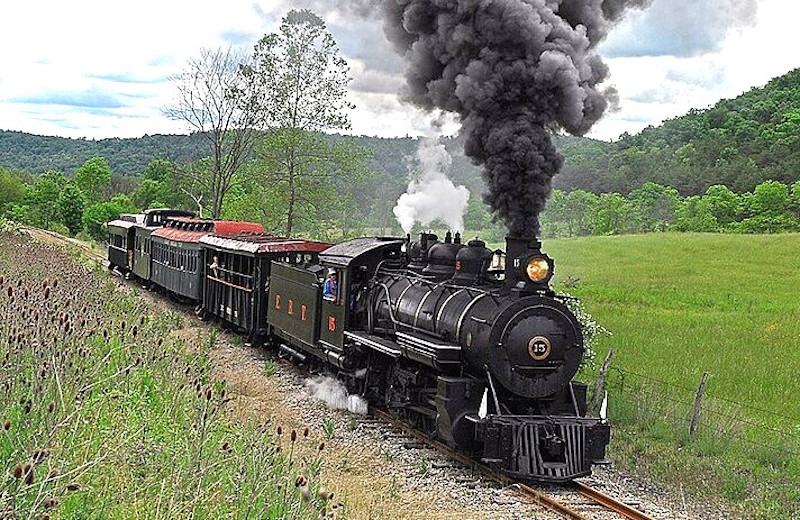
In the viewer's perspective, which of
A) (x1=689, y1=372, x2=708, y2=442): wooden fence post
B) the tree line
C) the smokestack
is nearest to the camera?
the smokestack

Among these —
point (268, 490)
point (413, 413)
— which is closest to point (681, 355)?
point (413, 413)

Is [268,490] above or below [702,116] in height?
below

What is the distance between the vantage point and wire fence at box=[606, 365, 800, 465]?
12695mm

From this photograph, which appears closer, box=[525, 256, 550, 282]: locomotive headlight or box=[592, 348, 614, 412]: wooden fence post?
box=[525, 256, 550, 282]: locomotive headlight

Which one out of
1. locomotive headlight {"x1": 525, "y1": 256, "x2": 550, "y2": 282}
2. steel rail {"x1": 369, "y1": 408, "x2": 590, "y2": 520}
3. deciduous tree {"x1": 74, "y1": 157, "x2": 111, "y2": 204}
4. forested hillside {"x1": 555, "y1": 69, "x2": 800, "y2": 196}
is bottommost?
steel rail {"x1": 369, "y1": 408, "x2": 590, "y2": 520}

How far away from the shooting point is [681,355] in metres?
20.1

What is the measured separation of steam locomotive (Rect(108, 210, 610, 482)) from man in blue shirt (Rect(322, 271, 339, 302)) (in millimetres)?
37

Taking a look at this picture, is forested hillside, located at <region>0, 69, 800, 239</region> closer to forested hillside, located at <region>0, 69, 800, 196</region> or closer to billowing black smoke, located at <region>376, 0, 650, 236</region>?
forested hillside, located at <region>0, 69, 800, 196</region>

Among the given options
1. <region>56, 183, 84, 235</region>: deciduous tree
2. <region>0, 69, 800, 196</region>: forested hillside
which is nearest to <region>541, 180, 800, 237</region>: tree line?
<region>0, 69, 800, 196</region>: forested hillside

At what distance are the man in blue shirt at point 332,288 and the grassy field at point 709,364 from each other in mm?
5096

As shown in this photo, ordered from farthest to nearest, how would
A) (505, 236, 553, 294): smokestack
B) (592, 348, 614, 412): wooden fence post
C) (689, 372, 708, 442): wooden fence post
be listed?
1. (592, 348, 614, 412): wooden fence post
2. (689, 372, 708, 442): wooden fence post
3. (505, 236, 553, 294): smokestack

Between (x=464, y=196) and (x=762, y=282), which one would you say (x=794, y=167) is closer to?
(x=762, y=282)

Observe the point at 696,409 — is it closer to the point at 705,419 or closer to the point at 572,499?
the point at 705,419

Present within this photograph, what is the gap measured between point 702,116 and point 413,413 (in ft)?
233
